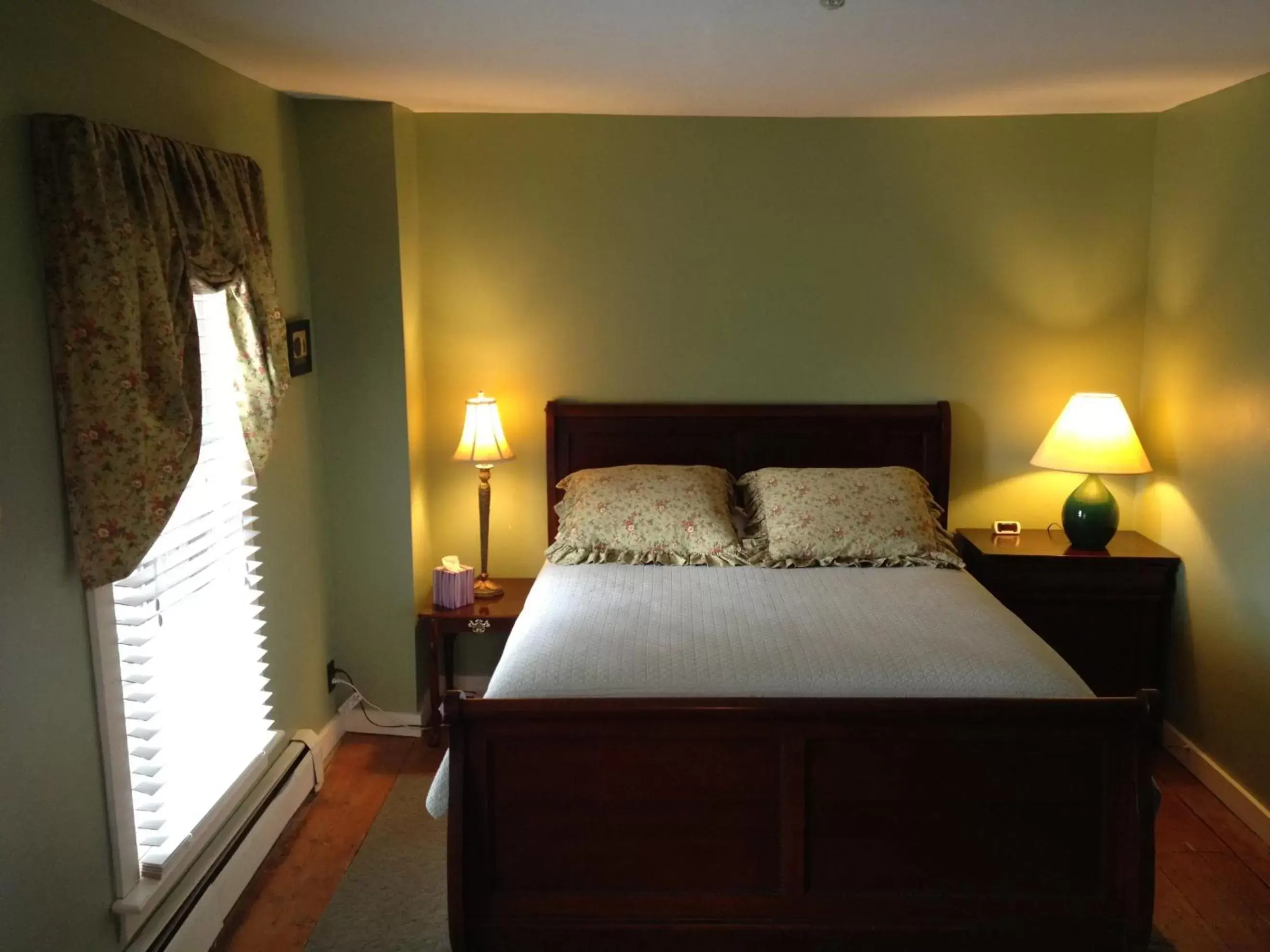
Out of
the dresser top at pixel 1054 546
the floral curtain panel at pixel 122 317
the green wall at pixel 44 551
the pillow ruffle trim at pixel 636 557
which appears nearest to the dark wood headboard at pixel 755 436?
the dresser top at pixel 1054 546

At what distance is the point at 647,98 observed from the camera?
3367mm

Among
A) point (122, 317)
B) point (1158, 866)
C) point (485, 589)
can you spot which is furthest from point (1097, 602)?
point (122, 317)

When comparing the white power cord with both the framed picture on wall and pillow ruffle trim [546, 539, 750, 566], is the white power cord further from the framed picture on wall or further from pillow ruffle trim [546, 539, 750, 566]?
the framed picture on wall

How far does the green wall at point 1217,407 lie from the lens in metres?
3.12

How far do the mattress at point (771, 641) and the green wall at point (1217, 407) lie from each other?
2.64 ft

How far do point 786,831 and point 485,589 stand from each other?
1693 millimetres

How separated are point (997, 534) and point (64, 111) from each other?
3.11 m

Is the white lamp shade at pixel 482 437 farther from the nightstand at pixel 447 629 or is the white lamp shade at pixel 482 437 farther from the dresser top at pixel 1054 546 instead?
the dresser top at pixel 1054 546

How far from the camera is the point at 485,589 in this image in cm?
377

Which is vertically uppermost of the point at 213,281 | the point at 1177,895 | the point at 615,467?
the point at 213,281

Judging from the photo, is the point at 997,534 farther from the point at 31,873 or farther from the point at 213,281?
the point at 31,873

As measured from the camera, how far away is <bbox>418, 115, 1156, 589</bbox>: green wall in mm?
3727

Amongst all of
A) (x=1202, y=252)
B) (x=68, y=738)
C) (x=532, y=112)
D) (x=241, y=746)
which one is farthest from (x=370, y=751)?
(x=1202, y=252)

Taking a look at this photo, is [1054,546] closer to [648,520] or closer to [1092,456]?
[1092,456]
